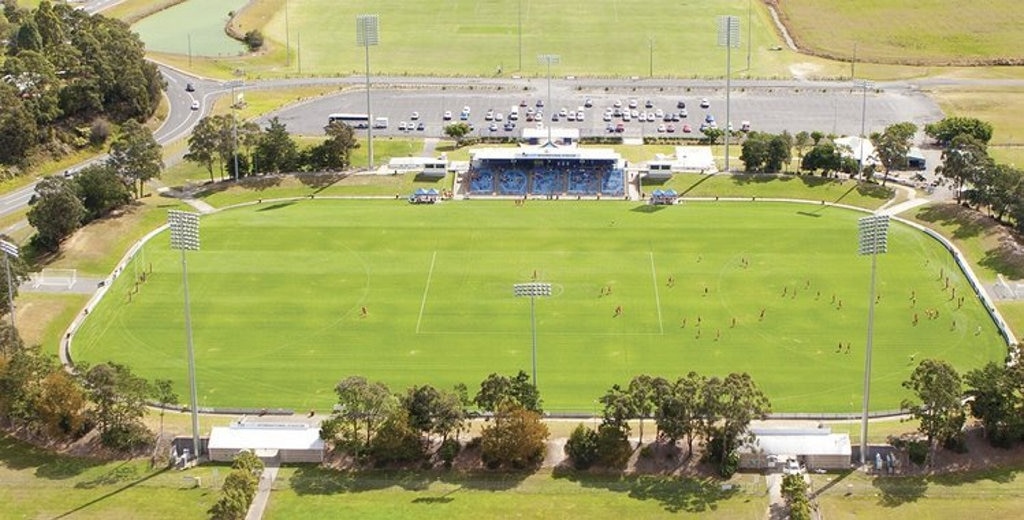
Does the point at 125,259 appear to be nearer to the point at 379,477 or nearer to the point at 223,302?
the point at 223,302

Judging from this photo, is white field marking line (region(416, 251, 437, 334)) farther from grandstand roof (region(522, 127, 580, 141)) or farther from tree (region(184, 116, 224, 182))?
grandstand roof (region(522, 127, 580, 141))

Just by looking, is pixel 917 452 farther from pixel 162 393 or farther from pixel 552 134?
pixel 552 134

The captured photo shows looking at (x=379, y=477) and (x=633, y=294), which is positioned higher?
(x=633, y=294)

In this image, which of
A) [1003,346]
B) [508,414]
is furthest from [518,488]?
[1003,346]

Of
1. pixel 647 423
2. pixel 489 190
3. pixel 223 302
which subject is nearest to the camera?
pixel 647 423

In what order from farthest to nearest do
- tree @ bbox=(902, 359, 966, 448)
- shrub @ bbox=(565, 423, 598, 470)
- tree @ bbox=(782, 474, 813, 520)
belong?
shrub @ bbox=(565, 423, 598, 470) → tree @ bbox=(902, 359, 966, 448) → tree @ bbox=(782, 474, 813, 520)

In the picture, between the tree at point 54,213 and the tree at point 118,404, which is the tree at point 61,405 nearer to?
the tree at point 118,404

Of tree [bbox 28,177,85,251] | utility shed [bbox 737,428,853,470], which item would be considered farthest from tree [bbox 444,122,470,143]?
utility shed [bbox 737,428,853,470]

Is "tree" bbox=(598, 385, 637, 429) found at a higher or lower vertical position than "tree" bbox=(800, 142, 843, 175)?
lower
